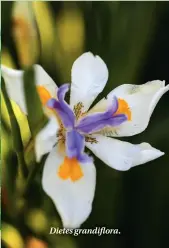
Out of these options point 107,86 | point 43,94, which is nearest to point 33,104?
point 43,94

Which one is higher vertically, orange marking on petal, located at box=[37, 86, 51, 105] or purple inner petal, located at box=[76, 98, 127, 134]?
orange marking on petal, located at box=[37, 86, 51, 105]

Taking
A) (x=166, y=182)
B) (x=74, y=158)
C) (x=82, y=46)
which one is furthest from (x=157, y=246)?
(x=82, y=46)

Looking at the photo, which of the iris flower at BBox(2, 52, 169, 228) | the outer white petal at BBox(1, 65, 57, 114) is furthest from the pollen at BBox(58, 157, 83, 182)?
the outer white petal at BBox(1, 65, 57, 114)

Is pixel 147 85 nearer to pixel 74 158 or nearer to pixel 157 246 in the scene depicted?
pixel 74 158

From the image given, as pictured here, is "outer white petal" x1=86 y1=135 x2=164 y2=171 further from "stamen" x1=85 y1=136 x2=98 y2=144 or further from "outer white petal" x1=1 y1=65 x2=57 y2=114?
"outer white petal" x1=1 y1=65 x2=57 y2=114

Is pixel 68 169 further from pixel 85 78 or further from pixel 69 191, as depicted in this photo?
pixel 85 78

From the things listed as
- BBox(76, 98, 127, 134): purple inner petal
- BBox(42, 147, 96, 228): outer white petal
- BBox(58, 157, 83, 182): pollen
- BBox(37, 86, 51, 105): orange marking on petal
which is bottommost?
BBox(42, 147, 96, 228): outer white petal

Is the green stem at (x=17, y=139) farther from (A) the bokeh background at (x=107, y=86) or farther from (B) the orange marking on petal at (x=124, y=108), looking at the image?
(B) the orange marking on petal at (x=124, y=108)
